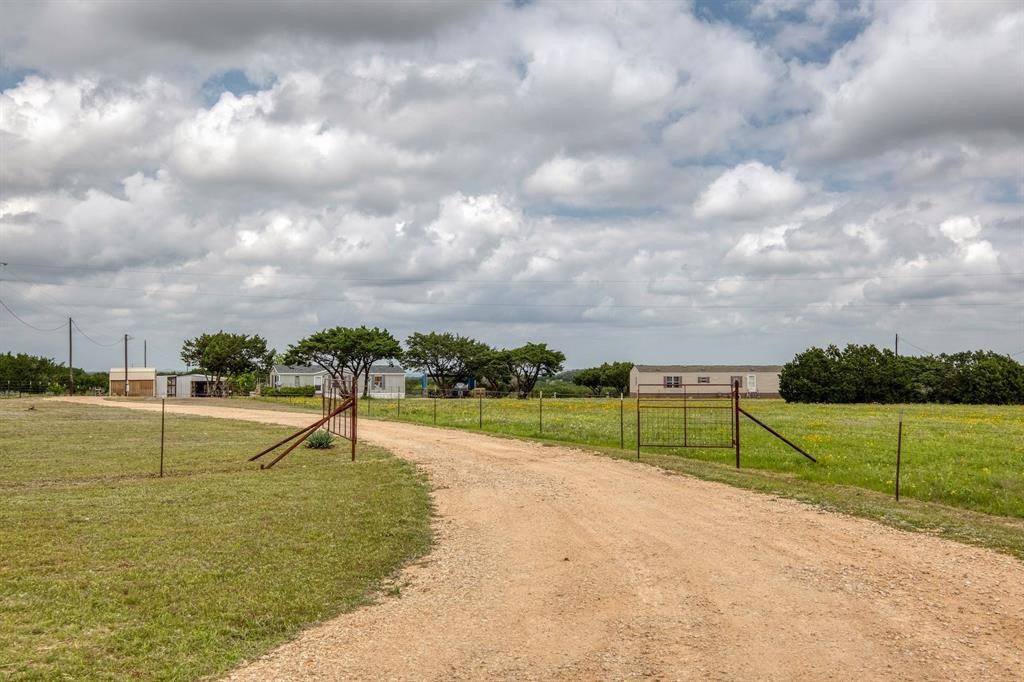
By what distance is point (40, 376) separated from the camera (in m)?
97.6

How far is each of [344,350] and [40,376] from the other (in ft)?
145

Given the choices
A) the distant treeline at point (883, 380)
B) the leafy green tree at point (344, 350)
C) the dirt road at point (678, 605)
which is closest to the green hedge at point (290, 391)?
the leafy green tree at point (344, 350)

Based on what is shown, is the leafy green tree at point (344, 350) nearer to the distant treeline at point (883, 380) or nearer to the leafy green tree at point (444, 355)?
the leafy green tree at point (444, 355)

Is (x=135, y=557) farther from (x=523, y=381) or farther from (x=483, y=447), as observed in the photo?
(x=523, y=381)

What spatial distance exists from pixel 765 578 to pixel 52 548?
883 cm

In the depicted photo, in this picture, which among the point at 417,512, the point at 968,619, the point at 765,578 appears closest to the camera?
the point at 968,619

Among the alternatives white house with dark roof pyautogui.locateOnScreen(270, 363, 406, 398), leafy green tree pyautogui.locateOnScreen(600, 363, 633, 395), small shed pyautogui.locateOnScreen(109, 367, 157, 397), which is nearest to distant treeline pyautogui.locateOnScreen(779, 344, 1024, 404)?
leafy green tree pyautogui.locateOnScreen(600, 363, 633, 395)

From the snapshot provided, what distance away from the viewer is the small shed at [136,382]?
87.9 meters

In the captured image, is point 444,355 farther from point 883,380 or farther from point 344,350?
point 883,380

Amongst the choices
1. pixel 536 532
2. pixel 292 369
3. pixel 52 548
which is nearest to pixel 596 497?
pixel 536 532

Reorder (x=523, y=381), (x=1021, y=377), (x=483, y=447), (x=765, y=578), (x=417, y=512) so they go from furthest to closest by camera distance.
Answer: (x=523, y=381)
(x=1021, y=377)
(x=483, y=447)
(x=417, y=512)
(x=765, y=578)

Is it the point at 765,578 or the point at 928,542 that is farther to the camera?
the point at 928,542

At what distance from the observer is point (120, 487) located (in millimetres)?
15672

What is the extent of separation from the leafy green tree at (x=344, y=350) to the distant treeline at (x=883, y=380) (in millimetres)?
40555
